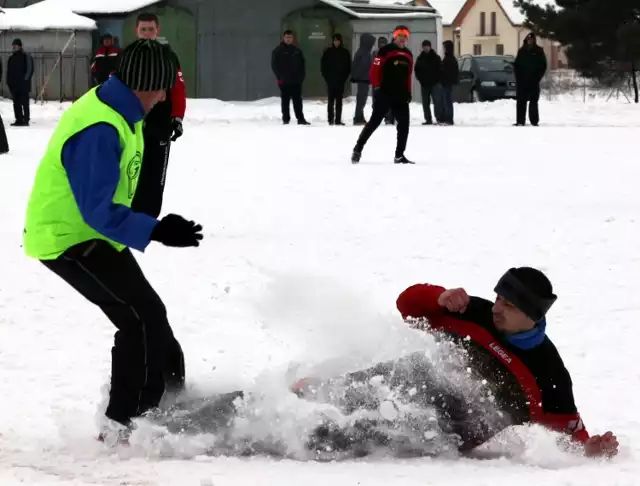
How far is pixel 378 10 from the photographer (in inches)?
1316

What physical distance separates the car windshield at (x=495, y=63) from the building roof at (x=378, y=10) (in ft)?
7.55

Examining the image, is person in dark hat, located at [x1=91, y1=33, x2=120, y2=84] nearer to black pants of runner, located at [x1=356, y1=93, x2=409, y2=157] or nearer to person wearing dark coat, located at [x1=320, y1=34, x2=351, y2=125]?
black pants of runner, located at [x1=356, y1=93, x2=409, y2=157]

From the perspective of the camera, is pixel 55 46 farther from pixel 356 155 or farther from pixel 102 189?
pixel 102 189

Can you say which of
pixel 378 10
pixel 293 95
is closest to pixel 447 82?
pixel 293 95

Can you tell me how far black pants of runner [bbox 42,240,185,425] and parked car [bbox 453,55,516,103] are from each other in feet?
85.5

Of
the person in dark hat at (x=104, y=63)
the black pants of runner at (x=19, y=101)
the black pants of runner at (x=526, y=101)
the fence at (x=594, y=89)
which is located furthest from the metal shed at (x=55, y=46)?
the person in dark hat at (x=104, y=63)

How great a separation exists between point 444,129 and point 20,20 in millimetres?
15060

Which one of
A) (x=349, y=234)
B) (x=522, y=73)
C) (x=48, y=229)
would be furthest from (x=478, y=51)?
(x=48, y=229)

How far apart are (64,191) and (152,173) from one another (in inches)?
134

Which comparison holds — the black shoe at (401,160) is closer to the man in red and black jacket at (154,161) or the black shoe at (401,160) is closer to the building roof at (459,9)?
the man in red and black jacket at (154,161)

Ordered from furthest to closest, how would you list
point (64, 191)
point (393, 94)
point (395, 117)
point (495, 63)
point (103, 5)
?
point (103, 5) → point (495, 63) → point (393, 94) → point (395, 117) → point (64, 191)

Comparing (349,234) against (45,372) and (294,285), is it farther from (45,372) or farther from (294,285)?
(294,285)

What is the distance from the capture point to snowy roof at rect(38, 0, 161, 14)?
30.9m

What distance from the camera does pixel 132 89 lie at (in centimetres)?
378
